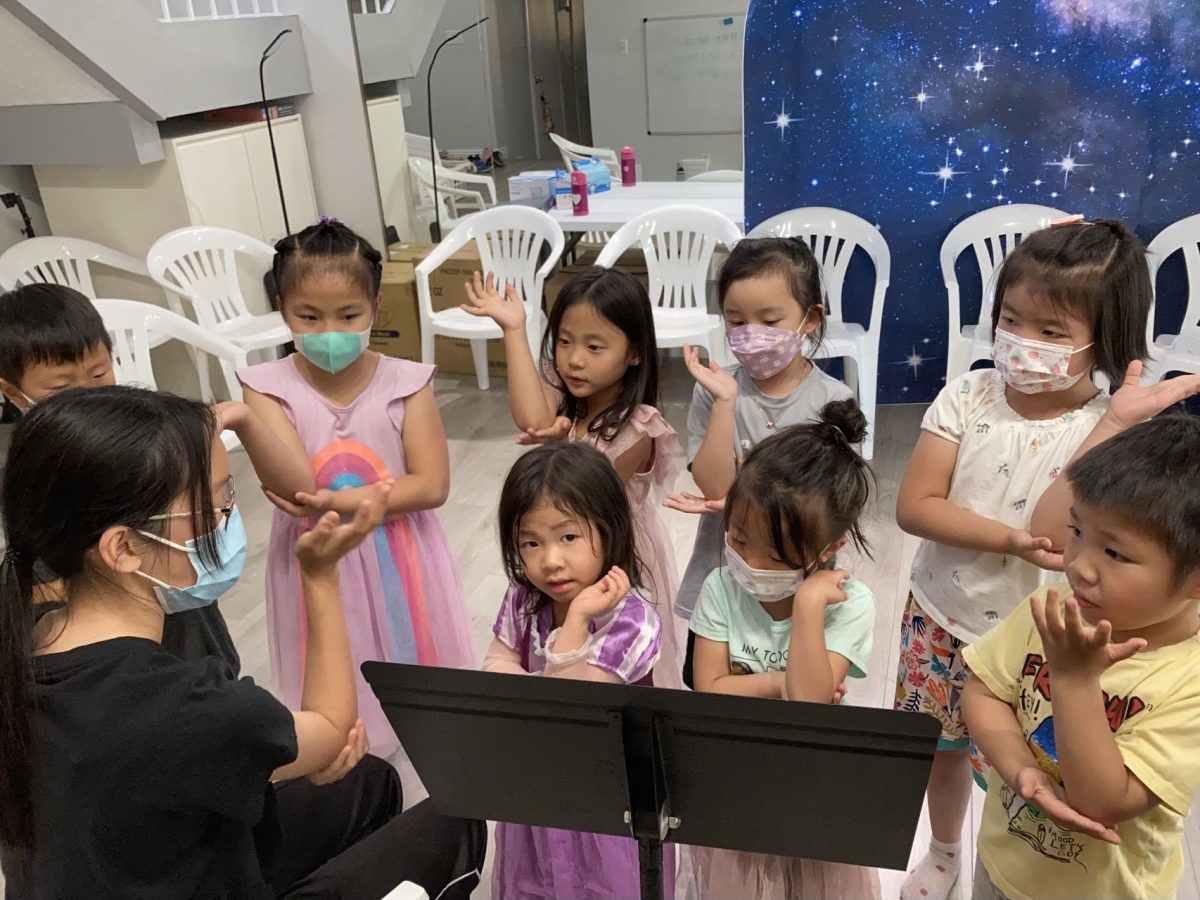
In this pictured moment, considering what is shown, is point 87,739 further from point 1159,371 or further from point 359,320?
point 1159,371

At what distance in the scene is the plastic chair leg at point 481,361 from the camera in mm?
4594

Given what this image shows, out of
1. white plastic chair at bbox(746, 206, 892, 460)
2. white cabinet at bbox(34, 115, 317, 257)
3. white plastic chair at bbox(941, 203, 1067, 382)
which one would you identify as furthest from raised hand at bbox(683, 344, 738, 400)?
white cabinet at bbox(34, 115, 317, 257)

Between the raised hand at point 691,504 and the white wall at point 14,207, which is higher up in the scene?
the white wall at point 14,207

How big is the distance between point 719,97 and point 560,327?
447cm

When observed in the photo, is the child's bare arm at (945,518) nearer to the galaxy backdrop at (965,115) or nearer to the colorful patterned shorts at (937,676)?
the colorful patterned shorts at (937,676)

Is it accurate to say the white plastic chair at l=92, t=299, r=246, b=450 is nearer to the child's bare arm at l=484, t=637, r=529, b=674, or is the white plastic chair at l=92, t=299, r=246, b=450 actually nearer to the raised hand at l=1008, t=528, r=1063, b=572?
the child's bare arm at l=484, t=637, r=529, b=674

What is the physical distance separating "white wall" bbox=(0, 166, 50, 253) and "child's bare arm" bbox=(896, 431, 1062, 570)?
14.7 ft

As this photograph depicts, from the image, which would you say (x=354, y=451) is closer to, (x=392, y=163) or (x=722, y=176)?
(x=392, y=163)

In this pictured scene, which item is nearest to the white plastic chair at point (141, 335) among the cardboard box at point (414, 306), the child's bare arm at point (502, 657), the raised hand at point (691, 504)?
the cardboard box at point (414, 306)

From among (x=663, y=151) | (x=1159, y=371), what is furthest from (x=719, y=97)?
(x=1159, y=371)

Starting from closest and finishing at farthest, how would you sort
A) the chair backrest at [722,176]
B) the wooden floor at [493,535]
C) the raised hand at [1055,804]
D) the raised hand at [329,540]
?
the raised hand at [1055,804] < the raised hand at [329,540] < the wooden floor at [493,535] < the chair backrest at [722,176]

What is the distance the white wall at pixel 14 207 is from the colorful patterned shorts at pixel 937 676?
4.55 m

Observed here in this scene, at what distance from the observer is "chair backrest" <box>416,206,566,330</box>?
409 centimetres

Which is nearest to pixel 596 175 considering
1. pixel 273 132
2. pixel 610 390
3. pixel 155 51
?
pixel 273 132
